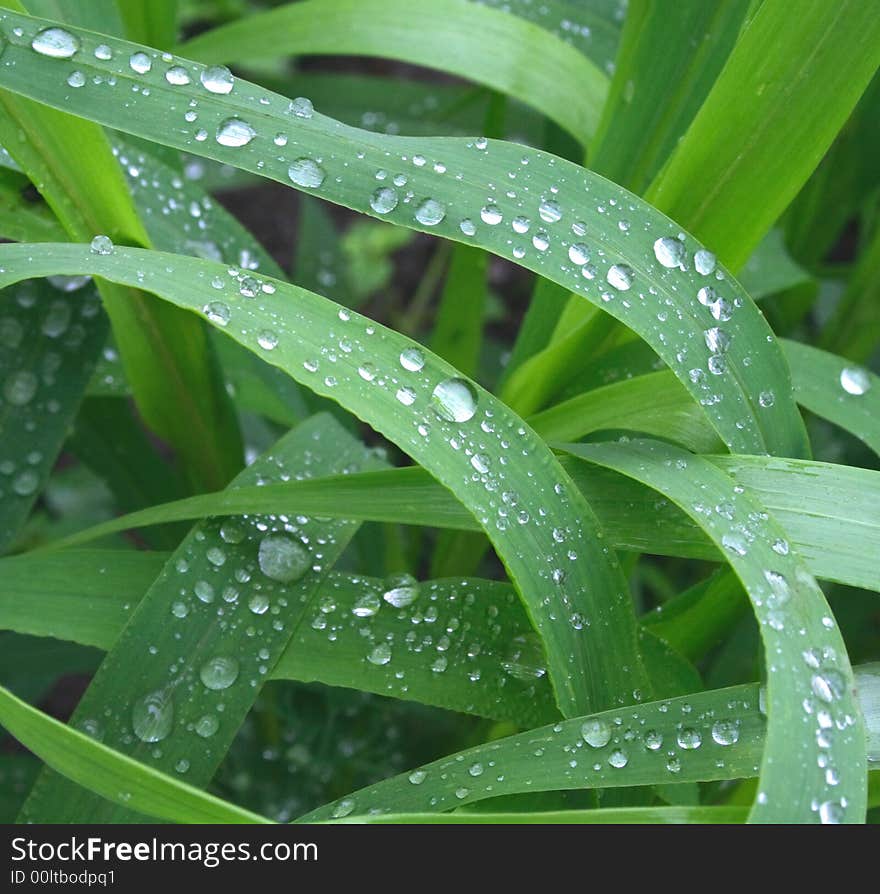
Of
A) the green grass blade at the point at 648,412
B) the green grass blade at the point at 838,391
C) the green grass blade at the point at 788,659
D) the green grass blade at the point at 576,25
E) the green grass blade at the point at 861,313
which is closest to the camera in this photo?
the green grass blade at the point at 788,659

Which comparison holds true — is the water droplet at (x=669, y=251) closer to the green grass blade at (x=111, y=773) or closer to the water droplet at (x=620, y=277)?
the water droplet at (x=620, y=277)

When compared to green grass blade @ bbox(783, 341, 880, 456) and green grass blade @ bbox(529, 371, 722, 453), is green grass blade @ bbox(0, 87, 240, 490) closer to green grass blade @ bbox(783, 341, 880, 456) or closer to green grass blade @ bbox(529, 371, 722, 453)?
green grass blade @ bbox(529, 371, 722, 453)

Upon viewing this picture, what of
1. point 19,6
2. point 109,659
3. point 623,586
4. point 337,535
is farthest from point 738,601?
point 19,6

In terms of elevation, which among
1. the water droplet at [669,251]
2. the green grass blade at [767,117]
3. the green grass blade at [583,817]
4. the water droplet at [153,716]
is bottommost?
the water droplet at [153,716]

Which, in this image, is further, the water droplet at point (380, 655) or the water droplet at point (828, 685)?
the water droplet at point (380, 655)

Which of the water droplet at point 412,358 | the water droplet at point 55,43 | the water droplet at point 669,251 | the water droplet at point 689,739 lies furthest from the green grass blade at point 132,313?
the water droplet at point 689,739
